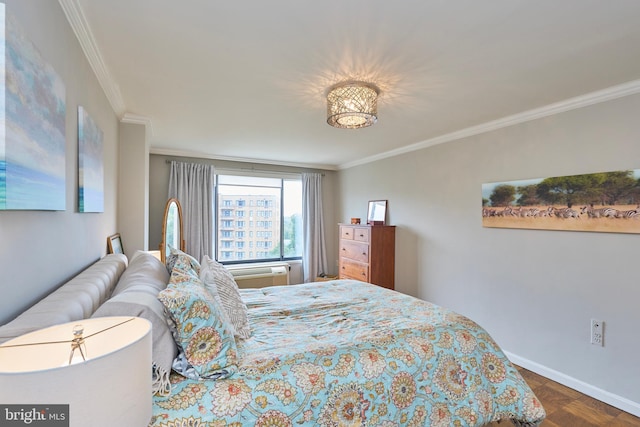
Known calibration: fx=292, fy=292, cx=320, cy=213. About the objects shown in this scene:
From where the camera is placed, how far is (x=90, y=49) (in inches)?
66.9

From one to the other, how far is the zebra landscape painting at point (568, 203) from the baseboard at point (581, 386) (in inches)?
49.4

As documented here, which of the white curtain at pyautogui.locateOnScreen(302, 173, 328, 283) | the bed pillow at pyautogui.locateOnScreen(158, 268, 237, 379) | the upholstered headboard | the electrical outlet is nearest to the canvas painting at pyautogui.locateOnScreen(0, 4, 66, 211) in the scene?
the upholstered headboard

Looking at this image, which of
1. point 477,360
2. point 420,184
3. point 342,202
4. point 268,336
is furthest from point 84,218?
point 342,202

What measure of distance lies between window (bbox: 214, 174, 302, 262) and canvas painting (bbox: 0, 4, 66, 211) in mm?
3659

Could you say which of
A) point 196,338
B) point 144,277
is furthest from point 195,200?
point 196,338

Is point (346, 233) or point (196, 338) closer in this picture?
point (196, 338)

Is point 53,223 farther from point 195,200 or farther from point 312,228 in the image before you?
point 312,228

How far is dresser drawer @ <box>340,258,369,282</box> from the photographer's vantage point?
13.5 feet

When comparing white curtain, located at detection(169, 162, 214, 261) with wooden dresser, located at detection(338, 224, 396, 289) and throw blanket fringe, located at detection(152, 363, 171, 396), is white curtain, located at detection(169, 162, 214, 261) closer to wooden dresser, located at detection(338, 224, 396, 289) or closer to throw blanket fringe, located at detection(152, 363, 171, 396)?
wooden dresser, located at detection(338, 224, 396, 289)

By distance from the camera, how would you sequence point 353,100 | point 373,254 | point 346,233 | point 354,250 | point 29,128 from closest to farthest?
point 29,128, point 353,100, point 373,254, point 354,250, point 346,233

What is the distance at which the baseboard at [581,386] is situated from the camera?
2143mm

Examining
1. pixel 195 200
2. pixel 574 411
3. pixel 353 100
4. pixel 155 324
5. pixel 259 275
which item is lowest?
pixel 574 411

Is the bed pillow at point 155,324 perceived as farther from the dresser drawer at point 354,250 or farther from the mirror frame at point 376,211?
the mirror frame at point 376,211

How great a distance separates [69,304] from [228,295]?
830 millimetres
